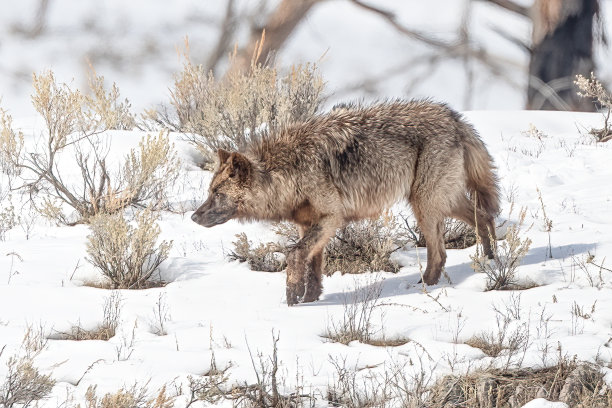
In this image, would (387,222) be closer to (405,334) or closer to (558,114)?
(405,334)

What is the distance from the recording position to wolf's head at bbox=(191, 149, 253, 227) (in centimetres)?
661

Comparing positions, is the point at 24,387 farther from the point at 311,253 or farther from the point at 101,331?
the point at 311,253

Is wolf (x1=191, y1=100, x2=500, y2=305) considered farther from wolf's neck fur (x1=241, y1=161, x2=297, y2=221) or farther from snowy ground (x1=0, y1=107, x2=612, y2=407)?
snowy ground (x1=0, y1=107, x2=612, y2=407)

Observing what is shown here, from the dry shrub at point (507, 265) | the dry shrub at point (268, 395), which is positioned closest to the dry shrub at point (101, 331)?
the dry shrub at point (268, 395)

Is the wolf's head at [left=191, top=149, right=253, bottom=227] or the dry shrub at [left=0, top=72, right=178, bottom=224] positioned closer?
the wolf's head at [left=191, top=149, right=253, bottom=227]

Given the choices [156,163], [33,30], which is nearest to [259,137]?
[156,163]

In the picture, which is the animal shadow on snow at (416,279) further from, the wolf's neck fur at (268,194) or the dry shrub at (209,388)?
the dry shrub at (209,388)

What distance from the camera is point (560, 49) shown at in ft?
56.1

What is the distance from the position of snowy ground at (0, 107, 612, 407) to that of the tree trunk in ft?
27.6

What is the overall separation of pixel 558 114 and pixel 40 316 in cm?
1129

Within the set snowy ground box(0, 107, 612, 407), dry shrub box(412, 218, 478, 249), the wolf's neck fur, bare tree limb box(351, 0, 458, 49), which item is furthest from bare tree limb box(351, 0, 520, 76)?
the wolf's neck fur

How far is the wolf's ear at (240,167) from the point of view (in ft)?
21.5

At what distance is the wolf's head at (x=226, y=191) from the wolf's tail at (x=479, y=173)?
197cm

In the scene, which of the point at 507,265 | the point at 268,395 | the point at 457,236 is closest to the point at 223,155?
the point at 507,265
